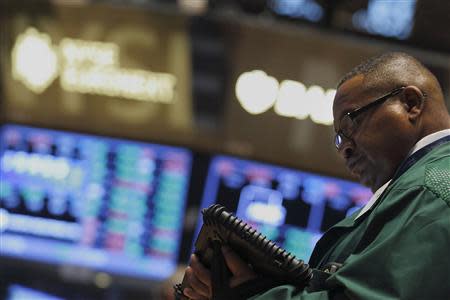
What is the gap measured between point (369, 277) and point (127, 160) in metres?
3.54

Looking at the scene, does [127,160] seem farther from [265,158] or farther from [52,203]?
[265,158]

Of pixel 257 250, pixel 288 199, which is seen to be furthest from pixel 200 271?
pixel 288 199

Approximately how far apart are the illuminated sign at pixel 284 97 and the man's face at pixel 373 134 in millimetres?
2850

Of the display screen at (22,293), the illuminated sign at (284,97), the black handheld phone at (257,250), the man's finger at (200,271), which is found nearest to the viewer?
the black handheld phone at (257,250)

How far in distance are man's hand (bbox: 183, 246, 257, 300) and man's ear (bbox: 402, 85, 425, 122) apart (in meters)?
0.51

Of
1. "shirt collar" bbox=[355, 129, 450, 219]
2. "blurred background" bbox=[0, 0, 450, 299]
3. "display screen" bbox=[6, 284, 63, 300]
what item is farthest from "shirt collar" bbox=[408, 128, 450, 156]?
"display screen" bbox=[6, 284, 63, 300]

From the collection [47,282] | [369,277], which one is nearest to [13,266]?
[47,282]

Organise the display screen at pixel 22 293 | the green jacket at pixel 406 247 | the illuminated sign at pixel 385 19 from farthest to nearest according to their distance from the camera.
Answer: the display screen at pixel 22 293, the illuminated sign at pixel 385 19, the green jacket at pixel 406 247

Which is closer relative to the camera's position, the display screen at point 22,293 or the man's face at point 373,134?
the man's face at point 373,134

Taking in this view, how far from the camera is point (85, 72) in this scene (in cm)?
514

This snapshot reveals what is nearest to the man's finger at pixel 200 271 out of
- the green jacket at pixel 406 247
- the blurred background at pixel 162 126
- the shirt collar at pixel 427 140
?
the green jacket at pixel 406 247

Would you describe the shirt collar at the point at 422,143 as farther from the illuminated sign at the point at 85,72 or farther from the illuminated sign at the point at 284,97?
the illuminated sign at the point at 85,72

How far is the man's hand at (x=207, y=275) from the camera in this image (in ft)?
6.46

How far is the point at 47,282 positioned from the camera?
507cm
